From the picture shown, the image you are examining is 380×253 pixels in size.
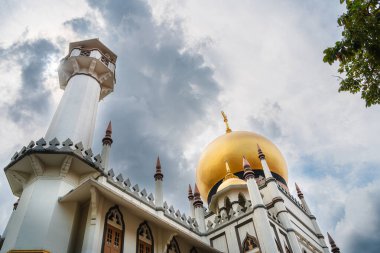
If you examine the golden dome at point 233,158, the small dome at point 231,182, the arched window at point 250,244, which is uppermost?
the golden dome at point 233,158

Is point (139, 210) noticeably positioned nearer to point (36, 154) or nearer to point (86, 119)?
point (36, 154)

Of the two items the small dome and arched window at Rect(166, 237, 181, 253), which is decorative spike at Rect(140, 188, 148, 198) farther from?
the small dome

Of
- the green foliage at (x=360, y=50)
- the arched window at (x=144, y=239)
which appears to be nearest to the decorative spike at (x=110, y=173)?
the arched window at (x=144, y=239)

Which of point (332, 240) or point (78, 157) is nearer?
point (78, 157)

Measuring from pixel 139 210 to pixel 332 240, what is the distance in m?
15.5

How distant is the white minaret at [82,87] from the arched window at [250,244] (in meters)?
8.78

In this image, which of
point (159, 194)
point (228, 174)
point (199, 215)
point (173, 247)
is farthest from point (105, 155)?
point (228, 174)

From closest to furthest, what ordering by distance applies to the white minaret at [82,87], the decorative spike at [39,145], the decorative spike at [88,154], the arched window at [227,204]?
the decorative spike at [39,145] → the decorative spike at [88,154] → the white minaret at [82,87] → the arched window at [227,204]

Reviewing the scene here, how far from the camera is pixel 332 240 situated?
21.4 m

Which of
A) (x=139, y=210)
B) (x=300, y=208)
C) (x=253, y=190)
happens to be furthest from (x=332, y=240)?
(x=139, y=210)

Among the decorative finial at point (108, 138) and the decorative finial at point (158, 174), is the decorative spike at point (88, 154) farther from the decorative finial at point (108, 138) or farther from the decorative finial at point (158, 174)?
the decorative finial at point (158, 174)

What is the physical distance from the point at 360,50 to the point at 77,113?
1203cm

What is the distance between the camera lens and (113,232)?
1131 centimetres

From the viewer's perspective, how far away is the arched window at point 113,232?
1080 cm
